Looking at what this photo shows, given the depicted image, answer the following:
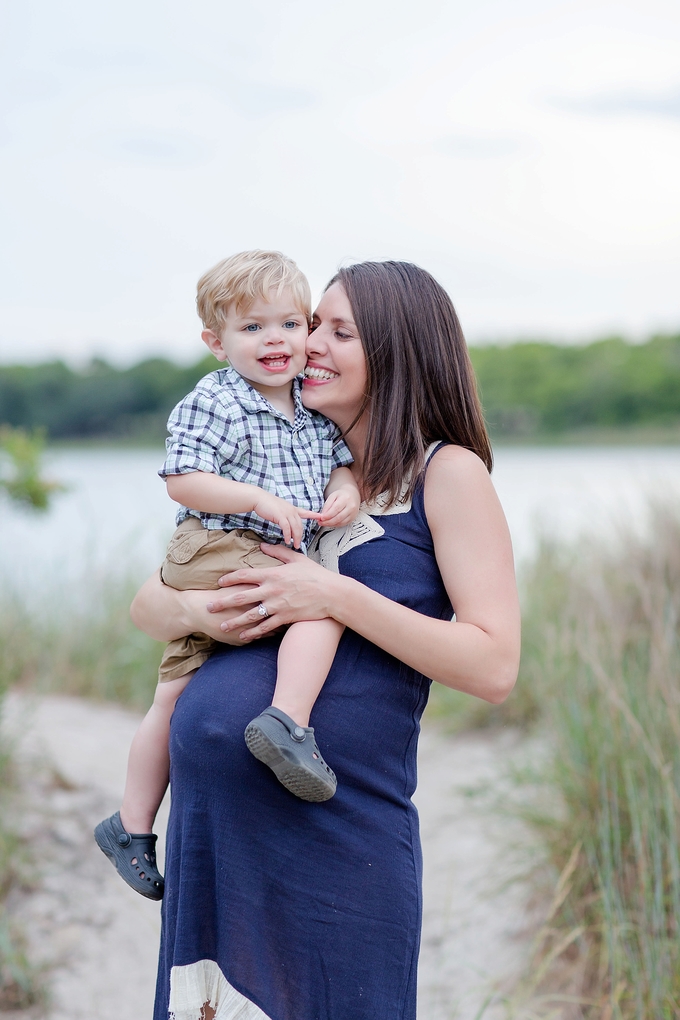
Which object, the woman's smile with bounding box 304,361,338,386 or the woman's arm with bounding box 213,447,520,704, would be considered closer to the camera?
the woman's arm with bounding box 213,447,520,704

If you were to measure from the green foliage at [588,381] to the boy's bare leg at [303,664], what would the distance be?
6.86 m

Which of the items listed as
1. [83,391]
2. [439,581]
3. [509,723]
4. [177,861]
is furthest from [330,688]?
[83,391]

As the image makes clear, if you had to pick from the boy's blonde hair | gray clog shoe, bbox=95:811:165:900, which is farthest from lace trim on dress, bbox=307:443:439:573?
gray clog shoe, bbox=95:811:165:900

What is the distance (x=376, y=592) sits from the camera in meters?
1.72

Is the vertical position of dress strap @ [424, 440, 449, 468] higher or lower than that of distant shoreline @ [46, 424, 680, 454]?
higher

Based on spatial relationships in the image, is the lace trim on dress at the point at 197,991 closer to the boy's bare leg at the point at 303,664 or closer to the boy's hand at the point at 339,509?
the boy's bare leg at the point at 303,664

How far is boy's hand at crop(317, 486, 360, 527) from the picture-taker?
70.3 inches

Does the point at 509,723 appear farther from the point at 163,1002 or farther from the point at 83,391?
the point at 83,391

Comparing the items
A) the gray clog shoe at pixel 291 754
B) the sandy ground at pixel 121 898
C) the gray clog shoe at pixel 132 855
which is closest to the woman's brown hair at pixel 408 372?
the gray clog shoe at pixel 291 754

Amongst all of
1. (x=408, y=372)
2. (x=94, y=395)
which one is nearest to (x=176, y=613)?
(x=408, y=372)

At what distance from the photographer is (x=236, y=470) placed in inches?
74.4

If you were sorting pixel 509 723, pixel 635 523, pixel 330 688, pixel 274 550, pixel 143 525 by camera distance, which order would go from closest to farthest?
pixel 330 688 < pixel 274 550 < pixel 635 523 < pixel 509 723 < pixel 143 525

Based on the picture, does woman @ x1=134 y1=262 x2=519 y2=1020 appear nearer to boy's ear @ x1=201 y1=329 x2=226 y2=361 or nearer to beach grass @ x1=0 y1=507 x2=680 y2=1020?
boy's ear @ x1=201 y1=329 x2=226 y2=361

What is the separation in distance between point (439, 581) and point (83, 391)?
8648mm
